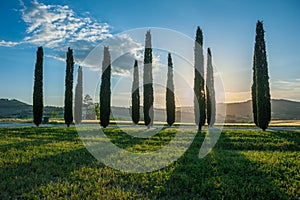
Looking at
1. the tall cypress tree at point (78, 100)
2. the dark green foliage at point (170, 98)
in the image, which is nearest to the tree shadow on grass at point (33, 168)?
the dark green foliage at point (170, 98)

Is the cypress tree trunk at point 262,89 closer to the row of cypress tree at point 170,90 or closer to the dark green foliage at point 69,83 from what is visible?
the row of cypress tree at point 170,90

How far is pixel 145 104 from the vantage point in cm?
2481

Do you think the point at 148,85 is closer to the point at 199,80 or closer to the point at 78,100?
the point at 199,80

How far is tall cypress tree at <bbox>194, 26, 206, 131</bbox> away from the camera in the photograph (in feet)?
72.4

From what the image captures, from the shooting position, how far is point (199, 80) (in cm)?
2214

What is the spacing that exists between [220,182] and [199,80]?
17.4 m

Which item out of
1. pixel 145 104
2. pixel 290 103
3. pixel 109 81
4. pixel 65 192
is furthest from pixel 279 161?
pixel 290 103

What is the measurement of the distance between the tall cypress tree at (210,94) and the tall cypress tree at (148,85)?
6.73m

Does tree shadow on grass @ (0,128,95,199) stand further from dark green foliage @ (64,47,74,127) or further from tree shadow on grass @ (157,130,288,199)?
dark green foliage @ (64,47,74,127)

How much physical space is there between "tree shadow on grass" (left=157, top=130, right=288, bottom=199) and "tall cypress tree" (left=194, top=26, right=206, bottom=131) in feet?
49.4

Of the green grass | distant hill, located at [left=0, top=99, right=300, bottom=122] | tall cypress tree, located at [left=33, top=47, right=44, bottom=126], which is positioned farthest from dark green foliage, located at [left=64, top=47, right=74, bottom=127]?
distant hill, located at [left=0, top=99, right=300, bottom=122]

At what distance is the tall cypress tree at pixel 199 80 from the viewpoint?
22.1m

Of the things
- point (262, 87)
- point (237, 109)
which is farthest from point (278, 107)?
point (262, 87)

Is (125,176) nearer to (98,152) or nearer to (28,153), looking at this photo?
(98,152)
